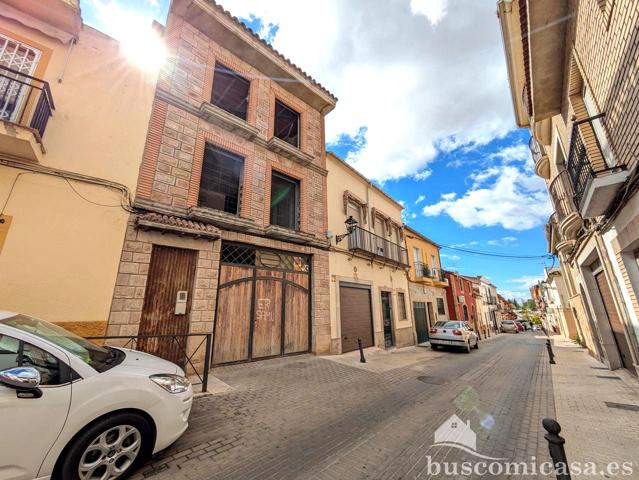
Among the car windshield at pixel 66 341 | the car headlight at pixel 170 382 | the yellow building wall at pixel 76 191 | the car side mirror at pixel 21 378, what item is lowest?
the car headlight at pixel 170 382

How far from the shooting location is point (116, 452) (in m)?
2.47

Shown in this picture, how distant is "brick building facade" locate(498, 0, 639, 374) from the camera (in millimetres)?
3986

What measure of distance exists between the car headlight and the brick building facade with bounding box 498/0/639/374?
280 inches

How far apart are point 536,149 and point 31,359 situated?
15590 mm

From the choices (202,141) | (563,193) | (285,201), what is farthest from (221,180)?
(563,193)

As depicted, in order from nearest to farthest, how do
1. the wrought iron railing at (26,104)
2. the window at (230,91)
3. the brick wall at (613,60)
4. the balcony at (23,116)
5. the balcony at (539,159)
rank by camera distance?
the brick wall at (613,60) < the balcony at (23,116) < the wrought iron railing at (26,104) < the window at (230,91) < the balcony at (539,159)

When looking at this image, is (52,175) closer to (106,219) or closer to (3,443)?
(106,219)

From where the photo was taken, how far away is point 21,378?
2.09m

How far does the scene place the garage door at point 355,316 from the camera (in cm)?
1016

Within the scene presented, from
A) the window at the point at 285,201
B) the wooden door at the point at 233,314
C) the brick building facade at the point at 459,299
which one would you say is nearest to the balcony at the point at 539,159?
the window at the point at 285,201

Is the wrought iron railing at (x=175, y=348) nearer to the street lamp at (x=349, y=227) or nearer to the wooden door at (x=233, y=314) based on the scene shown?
the wooden door at (x=233, y=314)

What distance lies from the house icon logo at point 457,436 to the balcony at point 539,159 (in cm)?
1075

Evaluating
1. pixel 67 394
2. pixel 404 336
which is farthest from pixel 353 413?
pixel 404 336

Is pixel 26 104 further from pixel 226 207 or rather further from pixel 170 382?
pixel 170 382
